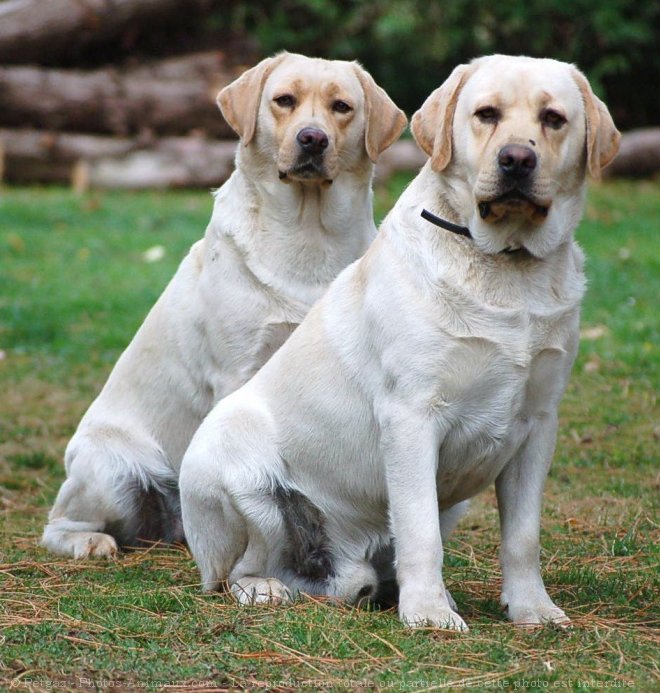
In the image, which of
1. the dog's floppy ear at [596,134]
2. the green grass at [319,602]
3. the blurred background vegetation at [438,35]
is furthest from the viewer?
the blurred background vegetation at [438,35]

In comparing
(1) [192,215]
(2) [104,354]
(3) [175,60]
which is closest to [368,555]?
(2) [104,354]

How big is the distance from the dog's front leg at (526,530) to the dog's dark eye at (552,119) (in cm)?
91

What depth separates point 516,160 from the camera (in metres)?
3.62

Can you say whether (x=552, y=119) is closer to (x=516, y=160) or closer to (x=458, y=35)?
(x=516, y=160)

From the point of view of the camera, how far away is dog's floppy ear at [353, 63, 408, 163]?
5453 mm

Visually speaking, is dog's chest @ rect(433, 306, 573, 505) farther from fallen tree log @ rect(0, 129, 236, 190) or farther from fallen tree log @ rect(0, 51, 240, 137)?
fallen tree log @ rect(0, 51, 240, 137)

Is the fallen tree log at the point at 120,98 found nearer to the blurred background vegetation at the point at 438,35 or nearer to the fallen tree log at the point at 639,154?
the blurred background vegetation at the point at 438,35

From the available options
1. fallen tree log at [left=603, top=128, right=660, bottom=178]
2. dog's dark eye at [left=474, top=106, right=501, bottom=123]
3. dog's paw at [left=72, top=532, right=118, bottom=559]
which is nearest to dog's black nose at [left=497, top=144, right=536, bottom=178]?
dog's dark eye at [left=474, top=106, right=501, bottom=123]

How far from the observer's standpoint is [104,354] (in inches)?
337

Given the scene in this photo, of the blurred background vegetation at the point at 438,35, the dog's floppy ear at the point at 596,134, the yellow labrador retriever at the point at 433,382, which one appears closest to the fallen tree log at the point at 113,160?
the blurred background vegetation at the point at 438,35

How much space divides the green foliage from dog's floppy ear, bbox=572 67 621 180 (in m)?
12.2

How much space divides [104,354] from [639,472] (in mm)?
4023

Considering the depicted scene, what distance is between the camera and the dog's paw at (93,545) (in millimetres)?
4965

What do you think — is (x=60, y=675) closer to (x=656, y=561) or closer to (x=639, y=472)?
(x=656, y=561)
